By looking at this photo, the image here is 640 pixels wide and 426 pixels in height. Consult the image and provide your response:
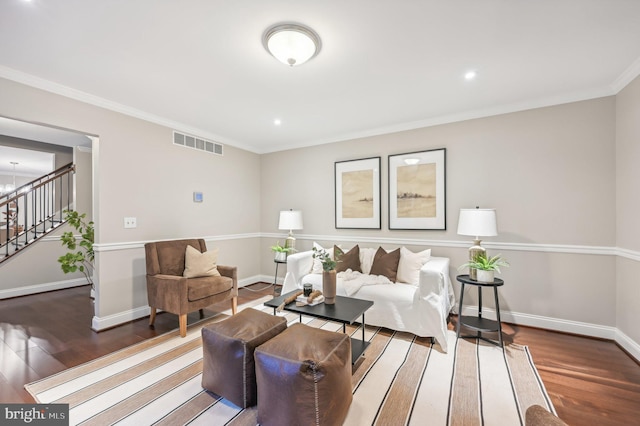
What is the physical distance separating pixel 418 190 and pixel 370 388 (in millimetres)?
2536

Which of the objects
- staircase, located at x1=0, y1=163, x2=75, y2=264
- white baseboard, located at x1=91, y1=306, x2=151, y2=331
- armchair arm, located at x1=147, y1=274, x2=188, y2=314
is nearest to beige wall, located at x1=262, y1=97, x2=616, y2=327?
armchair arm, located at x1=147, y1=274, x2=188, y2=314

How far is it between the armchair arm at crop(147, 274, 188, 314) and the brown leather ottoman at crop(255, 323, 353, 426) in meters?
1.55

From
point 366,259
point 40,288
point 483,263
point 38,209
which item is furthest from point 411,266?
point 38,209

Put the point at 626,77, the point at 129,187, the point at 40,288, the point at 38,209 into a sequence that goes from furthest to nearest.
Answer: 1. the point at 38,209
2. the point at 40,288
3. the point at 129,187
4. the point at 626,77

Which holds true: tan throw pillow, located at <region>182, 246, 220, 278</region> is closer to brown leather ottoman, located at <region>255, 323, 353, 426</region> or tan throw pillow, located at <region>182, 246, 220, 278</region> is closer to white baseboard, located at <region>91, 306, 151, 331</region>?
white baseboard, located at <region>91, 306, 151, 331</region>

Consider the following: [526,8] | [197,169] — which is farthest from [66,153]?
[526,8]

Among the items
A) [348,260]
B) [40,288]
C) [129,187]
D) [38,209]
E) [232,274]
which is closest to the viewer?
[129,187]

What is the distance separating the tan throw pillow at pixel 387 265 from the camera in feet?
10.7

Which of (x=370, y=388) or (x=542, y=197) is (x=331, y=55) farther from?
(x=542, y=197)

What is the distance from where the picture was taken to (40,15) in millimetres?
1728

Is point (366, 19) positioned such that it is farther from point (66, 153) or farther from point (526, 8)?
point (66, 153)

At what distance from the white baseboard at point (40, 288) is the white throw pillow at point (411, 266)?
567 cm

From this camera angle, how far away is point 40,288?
4488 millimetres

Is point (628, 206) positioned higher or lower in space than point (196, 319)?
higher
